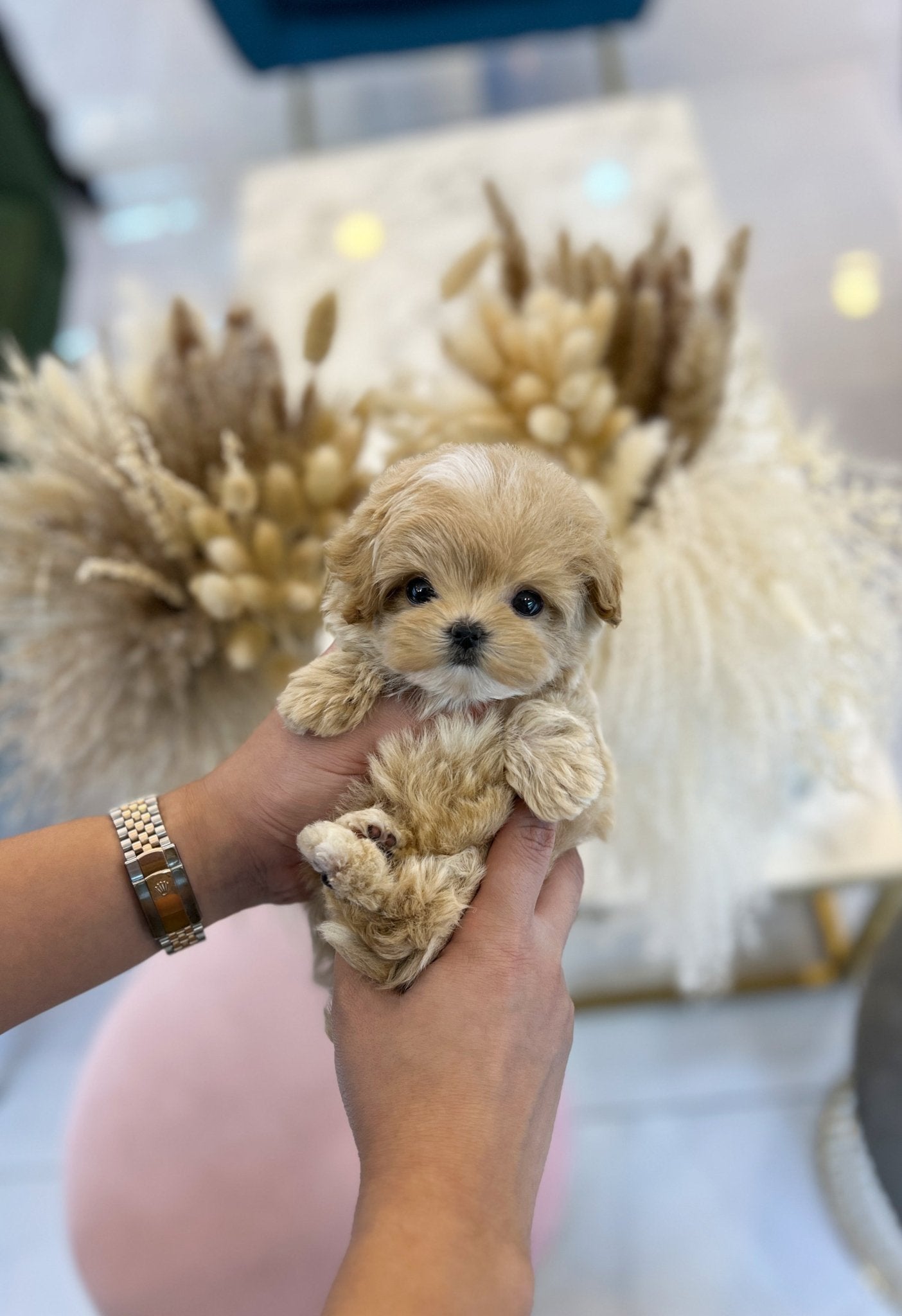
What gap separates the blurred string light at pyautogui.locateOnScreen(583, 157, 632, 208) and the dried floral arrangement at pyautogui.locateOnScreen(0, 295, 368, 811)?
4.35 feet

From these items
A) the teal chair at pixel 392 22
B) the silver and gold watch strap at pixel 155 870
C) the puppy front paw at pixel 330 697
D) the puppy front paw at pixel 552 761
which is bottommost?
the silver and gold watch strap at pixel 155 870

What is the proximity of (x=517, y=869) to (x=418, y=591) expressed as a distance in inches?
7.6

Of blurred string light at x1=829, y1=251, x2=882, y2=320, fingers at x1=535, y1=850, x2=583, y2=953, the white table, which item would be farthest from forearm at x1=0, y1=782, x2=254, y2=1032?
blurred string light at x1=829, y1=251, x2=882, y2=320

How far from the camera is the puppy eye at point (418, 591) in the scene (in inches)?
22.3

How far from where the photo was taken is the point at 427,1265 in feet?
1.68

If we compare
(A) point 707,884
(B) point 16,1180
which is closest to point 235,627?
(A) point 707,884

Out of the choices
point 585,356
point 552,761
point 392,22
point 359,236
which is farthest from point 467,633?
point 392,22

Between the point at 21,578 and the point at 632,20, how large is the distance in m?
2.56

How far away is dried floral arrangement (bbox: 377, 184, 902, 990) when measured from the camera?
0.86 m

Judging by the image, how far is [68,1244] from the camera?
97 cm

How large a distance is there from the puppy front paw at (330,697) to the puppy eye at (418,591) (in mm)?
77

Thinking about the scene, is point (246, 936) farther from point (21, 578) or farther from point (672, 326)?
point (672, 326)

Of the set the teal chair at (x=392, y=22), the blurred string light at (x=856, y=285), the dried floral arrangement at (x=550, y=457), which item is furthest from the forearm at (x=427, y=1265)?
the teal chair at (x=392, y=22)

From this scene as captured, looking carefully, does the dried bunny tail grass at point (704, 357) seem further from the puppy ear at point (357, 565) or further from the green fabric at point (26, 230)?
the green fabric at point (26, 230)
